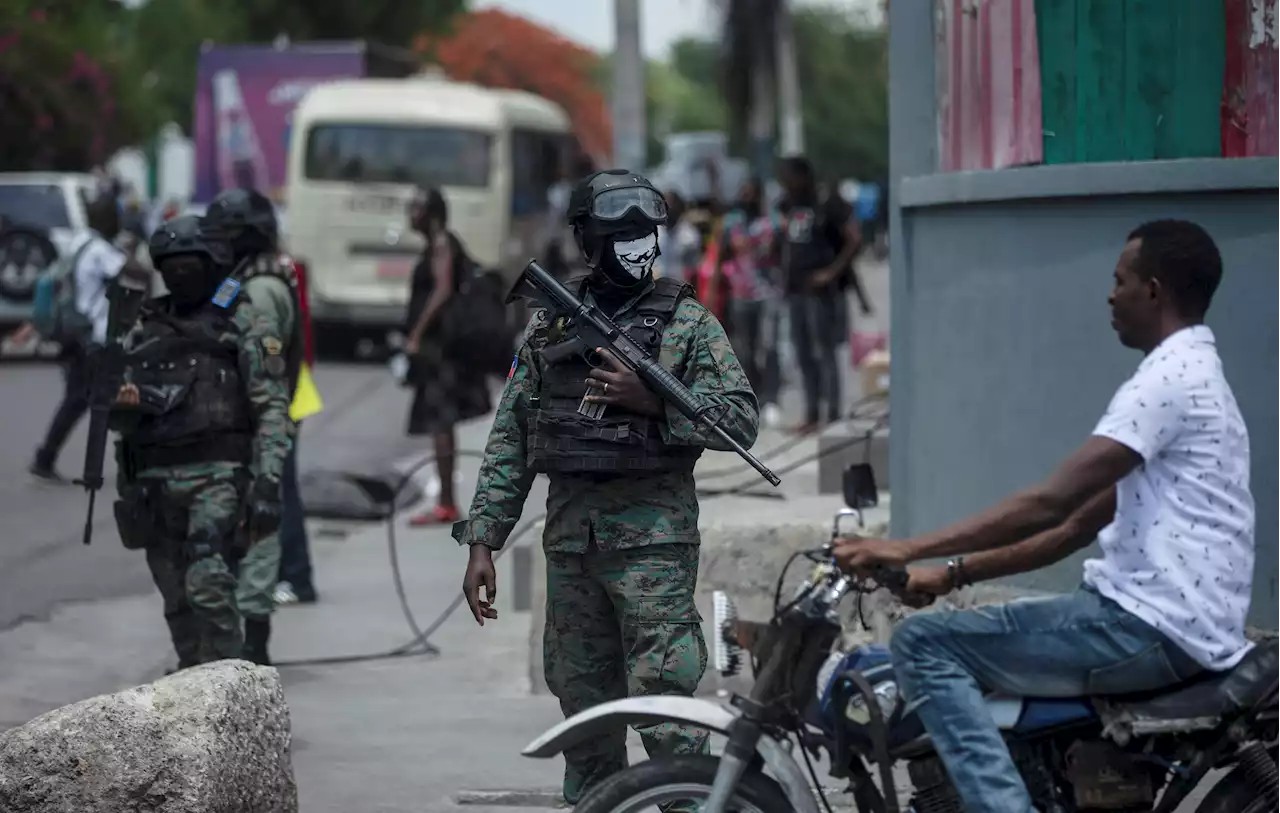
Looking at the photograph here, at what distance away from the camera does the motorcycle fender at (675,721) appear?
12.9ft

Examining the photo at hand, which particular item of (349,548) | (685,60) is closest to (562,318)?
(349,548)

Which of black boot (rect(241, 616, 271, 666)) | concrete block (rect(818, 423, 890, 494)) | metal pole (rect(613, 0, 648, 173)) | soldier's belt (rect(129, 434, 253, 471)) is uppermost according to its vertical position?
metal pole (rect(613, 0, 648, 173))

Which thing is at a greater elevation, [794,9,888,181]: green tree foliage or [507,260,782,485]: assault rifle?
[794,9,888,181]: green tree foliage

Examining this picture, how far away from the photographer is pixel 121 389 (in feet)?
21.3

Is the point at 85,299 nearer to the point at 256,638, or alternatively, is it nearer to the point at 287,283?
the point at 287,283

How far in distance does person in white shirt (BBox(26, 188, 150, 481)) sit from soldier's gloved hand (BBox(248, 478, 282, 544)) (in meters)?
6.15

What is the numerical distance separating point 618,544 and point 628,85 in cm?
1415

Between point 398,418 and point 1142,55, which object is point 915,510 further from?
point 398,418

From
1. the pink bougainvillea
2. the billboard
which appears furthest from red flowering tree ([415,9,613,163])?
the billboard

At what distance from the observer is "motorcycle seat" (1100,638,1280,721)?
4059mm

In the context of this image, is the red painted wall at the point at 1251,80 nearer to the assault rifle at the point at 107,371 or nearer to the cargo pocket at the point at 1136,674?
the cargo pocket at the point at 1136,674

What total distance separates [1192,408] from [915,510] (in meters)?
2.99

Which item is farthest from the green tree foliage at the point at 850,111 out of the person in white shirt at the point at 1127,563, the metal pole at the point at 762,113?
the person in white shirt at the point at 1127,563

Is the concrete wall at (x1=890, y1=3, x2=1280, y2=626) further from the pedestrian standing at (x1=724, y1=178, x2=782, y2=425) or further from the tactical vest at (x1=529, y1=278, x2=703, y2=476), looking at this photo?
the pedestrian standing at (x1=724, y1=178, x2=782, y2=425)
